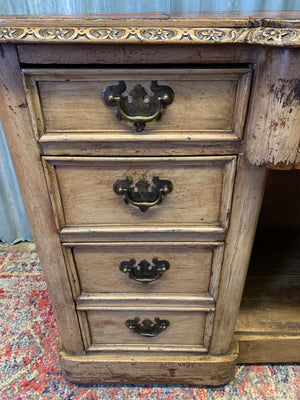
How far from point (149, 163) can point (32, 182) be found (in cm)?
23

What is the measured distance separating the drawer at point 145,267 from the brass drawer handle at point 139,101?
0.28 meters

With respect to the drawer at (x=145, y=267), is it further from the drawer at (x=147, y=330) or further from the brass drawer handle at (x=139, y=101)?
the brass drawer handle at (x=139, y=101)

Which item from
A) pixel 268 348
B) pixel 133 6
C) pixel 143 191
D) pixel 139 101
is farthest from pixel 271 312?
pixel 133 6

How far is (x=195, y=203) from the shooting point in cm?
63

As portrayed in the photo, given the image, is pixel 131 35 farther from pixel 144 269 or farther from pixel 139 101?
pixel 144 269

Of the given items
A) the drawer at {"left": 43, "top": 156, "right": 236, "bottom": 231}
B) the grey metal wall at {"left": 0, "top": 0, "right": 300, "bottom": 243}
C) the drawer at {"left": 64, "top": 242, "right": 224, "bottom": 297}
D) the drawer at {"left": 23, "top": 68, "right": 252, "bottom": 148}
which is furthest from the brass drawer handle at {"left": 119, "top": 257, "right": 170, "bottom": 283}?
the grey metal wall at {"left": 0, "top": 0, "right": 300, "bottom": 243}

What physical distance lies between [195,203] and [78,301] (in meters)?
0.38

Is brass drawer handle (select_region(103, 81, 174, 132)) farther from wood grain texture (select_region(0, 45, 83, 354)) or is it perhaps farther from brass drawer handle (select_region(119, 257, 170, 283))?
brass drawer handle (select_region(119, 257, 170, 283))

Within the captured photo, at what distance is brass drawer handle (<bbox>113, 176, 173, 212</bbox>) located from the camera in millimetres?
603

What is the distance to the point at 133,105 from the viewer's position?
0.52 m

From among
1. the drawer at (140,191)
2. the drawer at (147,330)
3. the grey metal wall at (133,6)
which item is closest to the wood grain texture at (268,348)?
the drawer at (147,330)

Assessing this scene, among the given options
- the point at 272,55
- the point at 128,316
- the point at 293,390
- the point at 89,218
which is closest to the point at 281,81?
the point at 272,55

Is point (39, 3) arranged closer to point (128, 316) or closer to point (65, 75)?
point (65, 75)

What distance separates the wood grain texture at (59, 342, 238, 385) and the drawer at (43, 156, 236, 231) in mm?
442
